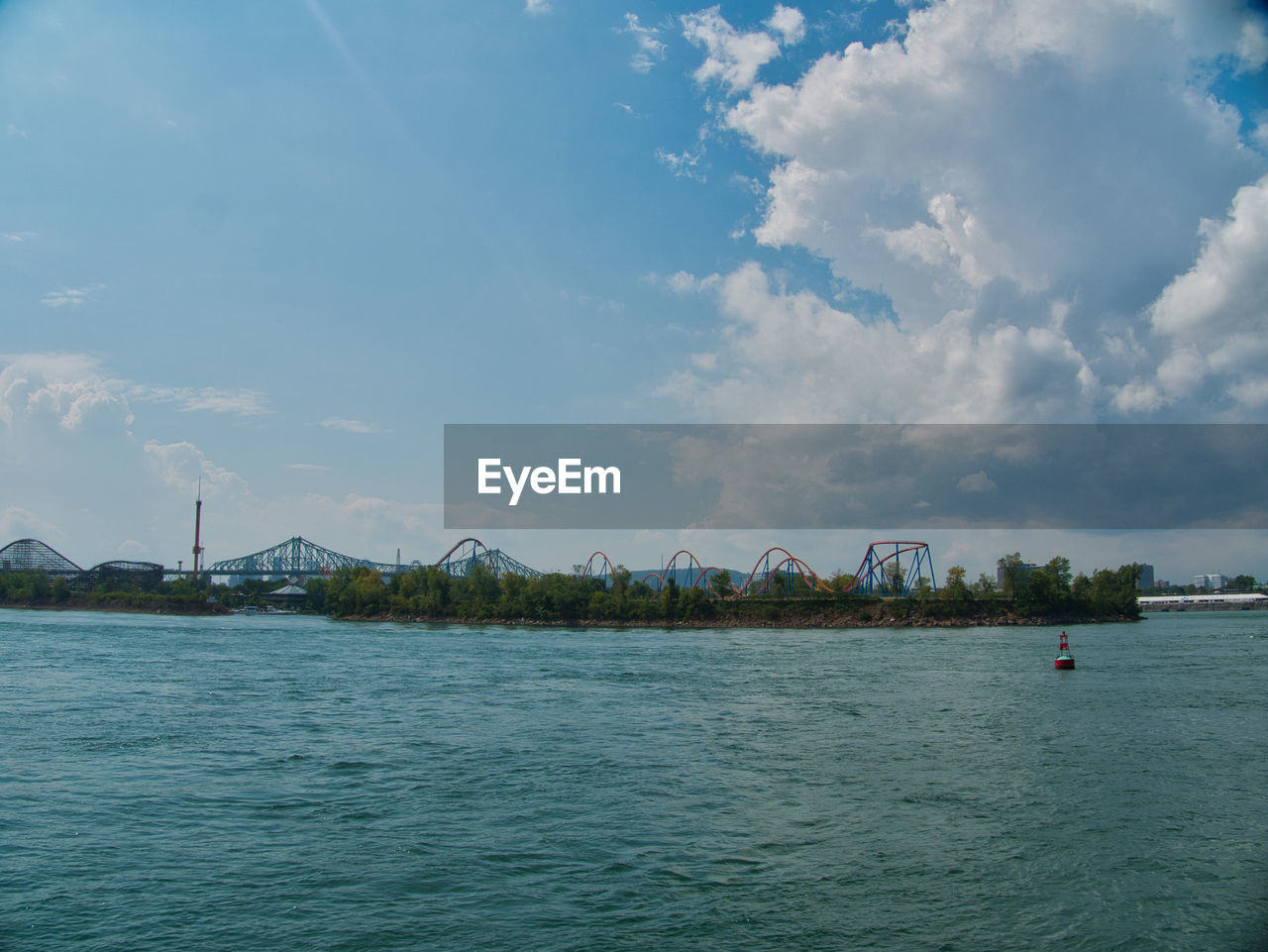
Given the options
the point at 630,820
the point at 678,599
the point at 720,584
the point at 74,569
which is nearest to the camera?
the point at 630,820

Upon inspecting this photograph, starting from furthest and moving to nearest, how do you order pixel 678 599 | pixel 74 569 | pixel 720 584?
1. pixel 74 569
2. pixel 720 584
3. pixel 678 599

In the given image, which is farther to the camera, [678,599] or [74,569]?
[74,569]

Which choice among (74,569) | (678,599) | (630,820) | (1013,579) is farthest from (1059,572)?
(74,569)

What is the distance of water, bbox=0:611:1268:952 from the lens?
32.8ft

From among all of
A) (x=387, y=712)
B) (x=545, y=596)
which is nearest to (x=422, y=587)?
(x=545, y=596)

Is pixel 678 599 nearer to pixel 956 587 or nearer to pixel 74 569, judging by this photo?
pixel 956 587

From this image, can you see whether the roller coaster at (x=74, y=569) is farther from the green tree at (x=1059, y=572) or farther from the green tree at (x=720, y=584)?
the green tree at (x=1059, y=572)

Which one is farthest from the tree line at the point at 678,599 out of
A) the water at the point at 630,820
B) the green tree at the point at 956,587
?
the water at the point at 630,820

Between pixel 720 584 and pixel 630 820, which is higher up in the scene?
pixel 720 584

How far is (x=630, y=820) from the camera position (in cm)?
1395

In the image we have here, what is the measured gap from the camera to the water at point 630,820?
32.8 feet

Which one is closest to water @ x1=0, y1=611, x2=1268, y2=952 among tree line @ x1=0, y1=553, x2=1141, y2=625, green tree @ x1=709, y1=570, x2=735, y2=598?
tree line @ x1=0, y1=553, x2=1141, y2=625

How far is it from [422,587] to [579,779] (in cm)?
11329

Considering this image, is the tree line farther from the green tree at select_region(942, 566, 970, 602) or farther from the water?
the water
